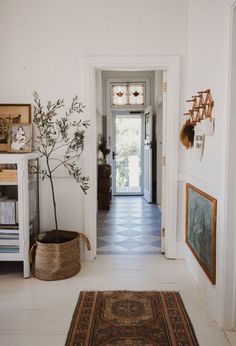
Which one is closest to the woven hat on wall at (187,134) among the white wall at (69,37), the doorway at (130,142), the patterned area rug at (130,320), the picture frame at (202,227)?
the picture frame at (202,227)

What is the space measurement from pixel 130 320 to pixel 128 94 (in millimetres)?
6172

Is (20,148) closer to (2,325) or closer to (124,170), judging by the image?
(2,325)

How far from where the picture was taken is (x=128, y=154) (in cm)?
830

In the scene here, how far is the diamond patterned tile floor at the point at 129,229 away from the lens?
4.22 m

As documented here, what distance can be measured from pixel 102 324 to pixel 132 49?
272 cm

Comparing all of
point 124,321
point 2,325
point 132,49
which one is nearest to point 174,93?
point 132,49

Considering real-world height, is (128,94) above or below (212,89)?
above

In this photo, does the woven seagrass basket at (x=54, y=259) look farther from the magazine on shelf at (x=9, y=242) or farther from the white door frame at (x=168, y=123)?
the white door frame at (x=168, y=123)

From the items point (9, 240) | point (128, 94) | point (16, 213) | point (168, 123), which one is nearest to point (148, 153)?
point (128, 94)

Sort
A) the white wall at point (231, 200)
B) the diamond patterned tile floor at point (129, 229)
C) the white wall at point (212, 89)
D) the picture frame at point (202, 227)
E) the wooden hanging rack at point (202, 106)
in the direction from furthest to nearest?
the diamond patterned tile floor at point (129, 229) < the wooden hanging rack at point (202, 106) < the picture frame at point (202, 227) < the white wall at point (212, 89) < the white wall at point (231, 200)

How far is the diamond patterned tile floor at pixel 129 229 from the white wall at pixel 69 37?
1888 millimetres

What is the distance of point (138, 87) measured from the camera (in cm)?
793

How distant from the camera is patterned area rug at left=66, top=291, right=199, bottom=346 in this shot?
2.27 meters

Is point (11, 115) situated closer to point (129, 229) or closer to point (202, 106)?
point (202, 106)
